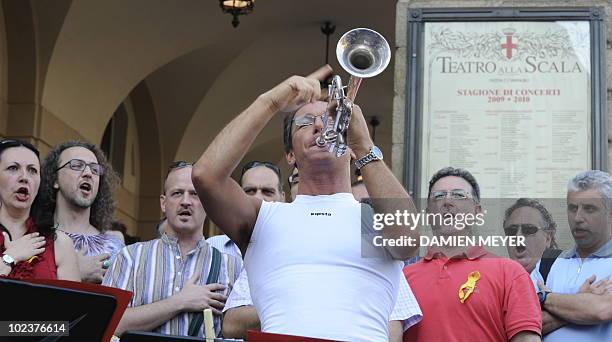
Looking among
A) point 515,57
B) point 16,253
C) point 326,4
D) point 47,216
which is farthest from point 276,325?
point 326,4

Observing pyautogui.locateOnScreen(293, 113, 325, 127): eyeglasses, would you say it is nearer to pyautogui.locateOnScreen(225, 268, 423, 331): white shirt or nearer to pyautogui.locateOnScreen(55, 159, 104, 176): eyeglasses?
pyautogui.locateOnScreen(225, 268, 423, 331): white shirt

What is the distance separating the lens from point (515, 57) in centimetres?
638

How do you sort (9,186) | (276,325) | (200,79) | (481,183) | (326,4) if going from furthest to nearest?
(200,79) → (326,4) → (481,183) → (9,186) → (276,325)

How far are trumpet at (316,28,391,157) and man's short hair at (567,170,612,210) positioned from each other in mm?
1399

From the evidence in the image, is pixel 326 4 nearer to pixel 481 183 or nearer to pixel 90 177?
pixel 481 183

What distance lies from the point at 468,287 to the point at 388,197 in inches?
37.3

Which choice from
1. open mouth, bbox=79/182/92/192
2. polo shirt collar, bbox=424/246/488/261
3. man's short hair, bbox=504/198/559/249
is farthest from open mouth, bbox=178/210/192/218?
man's short hair, bbox=504/198/559/249

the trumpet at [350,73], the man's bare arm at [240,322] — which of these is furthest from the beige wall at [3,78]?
the trumpet at [350,73]

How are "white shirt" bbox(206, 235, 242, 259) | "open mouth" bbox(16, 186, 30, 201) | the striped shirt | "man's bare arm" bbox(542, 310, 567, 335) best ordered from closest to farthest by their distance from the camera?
"man's bare arm" bbox(542, 310, 567, 335) < the striped shirt < "open mouth" bbox(16, 186, 30, 201) < "white shirt" bbox(206, 235, 242, 259)

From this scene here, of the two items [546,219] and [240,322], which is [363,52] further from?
[546,219]

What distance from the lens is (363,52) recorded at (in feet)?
12.2

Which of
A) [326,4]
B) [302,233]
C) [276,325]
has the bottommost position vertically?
[276,325]

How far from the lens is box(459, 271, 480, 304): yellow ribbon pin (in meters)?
4.24

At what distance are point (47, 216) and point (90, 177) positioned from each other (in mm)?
432
